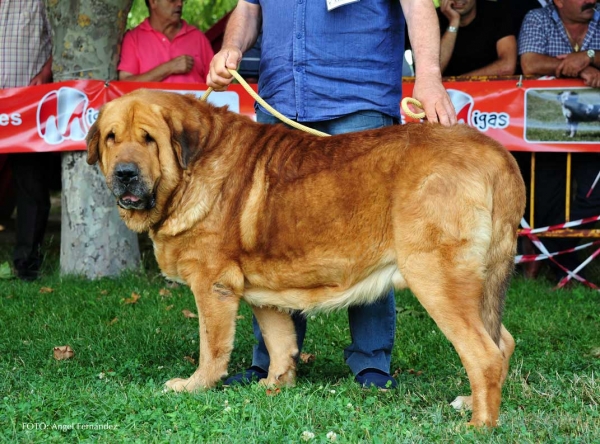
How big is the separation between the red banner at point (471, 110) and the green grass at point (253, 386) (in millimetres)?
1440

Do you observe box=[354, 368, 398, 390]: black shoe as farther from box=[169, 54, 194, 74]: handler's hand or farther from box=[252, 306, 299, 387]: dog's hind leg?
box=[169, 54, 194, 74]: handler's hand

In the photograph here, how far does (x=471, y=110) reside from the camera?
7930 mm

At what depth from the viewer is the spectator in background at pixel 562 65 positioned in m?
7.82

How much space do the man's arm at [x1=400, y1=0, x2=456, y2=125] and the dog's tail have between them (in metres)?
0.45

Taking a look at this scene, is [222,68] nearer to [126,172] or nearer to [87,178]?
[126,172]

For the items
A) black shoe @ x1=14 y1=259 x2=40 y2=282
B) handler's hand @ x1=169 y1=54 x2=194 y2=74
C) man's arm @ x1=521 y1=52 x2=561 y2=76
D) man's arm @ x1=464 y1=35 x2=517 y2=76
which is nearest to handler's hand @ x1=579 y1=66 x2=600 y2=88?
man's arm @ x1=521 y1=52 x2=561 y2=76

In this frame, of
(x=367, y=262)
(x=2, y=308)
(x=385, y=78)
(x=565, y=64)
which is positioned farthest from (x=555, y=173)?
(x=2, y=308)

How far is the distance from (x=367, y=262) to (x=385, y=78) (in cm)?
118

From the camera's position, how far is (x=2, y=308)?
686 centimetres

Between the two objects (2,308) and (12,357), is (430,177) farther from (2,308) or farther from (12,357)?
(2,308)

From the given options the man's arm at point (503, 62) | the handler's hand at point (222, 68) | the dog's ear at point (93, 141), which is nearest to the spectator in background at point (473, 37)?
the man's arm at point (503, 62)

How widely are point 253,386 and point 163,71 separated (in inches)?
182

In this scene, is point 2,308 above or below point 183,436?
below

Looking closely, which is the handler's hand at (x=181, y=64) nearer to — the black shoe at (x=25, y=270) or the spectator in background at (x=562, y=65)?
the black shoe at (x=25, y=270)
